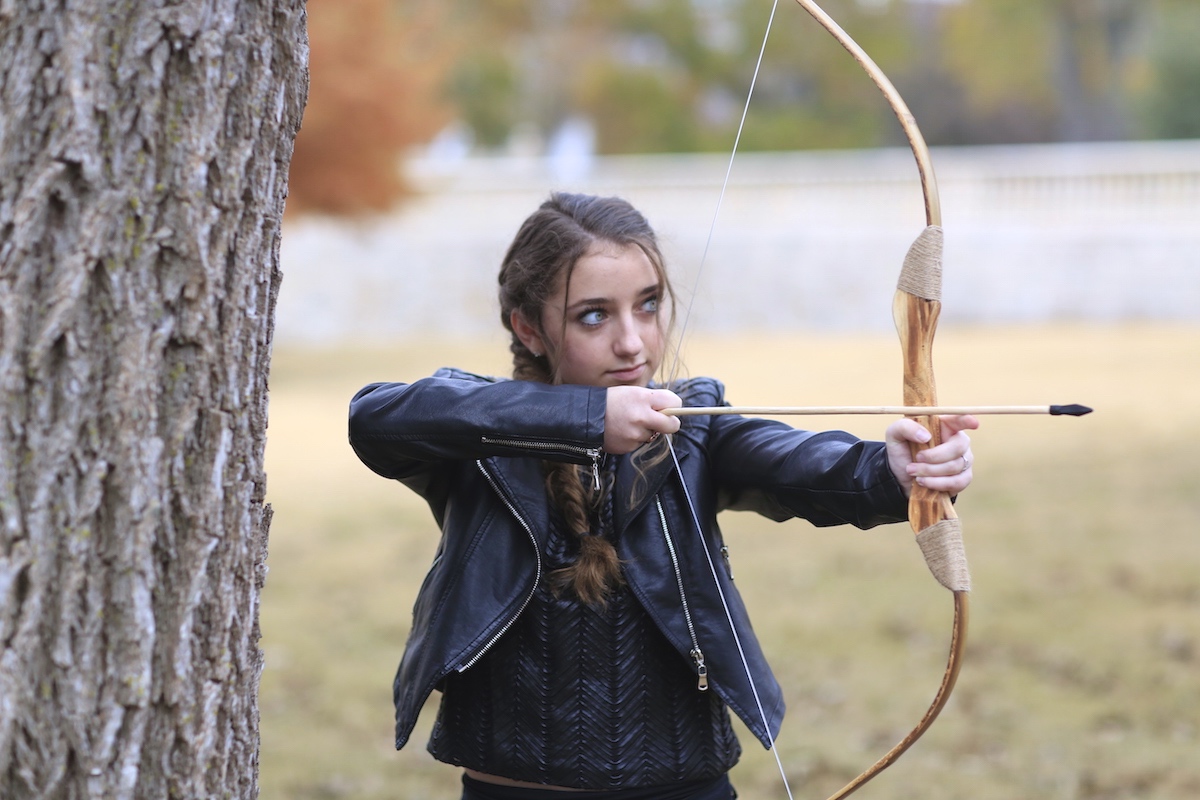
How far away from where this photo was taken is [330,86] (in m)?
13.3

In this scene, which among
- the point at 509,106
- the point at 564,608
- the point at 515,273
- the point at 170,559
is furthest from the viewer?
the point at 509,106

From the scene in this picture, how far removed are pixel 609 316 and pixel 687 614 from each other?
434mm

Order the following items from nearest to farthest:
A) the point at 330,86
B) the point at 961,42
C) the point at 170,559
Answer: the point at 170,559
the point at 330,86
the point at 961,42

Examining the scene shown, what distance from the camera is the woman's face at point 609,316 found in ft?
6.20

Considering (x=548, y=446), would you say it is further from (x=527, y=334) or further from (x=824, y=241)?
(x=824, y=241)

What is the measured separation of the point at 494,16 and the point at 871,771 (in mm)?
24293

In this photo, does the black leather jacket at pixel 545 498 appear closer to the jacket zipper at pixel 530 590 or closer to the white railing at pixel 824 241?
the jacket zipper at pixel 530 590

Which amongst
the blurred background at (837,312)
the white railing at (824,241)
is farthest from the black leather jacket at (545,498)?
the white railing at (824,241)

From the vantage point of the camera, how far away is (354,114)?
1362cm

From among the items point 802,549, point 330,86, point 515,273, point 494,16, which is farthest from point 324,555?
point 494,16

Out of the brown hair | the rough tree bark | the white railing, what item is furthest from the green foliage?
the rough tree bark

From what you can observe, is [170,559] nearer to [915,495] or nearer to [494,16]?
[915,495]

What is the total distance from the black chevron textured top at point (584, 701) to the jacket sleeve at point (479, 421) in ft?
0.76

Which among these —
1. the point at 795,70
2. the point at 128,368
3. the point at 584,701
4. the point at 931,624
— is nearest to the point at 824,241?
the point at 931,624
